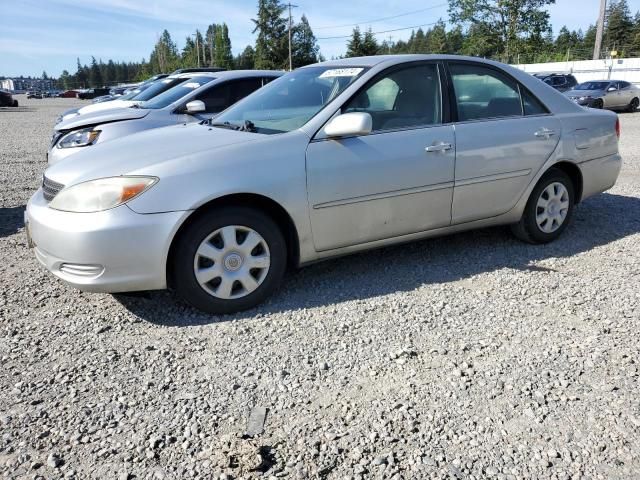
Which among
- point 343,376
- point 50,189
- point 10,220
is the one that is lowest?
point 343,376

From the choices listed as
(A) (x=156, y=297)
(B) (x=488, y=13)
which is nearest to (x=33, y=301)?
(A) (x=156, y=297)

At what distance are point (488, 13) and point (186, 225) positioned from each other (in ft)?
131

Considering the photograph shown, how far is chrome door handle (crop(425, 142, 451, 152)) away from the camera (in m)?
3.96

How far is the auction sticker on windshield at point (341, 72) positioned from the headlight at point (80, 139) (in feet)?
13.1

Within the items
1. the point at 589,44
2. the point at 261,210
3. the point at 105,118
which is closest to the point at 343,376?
the point at 261,210

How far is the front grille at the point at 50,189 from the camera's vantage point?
346 cm

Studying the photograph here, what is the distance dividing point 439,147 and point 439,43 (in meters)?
73.5

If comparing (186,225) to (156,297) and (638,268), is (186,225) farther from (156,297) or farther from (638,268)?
(638,268)

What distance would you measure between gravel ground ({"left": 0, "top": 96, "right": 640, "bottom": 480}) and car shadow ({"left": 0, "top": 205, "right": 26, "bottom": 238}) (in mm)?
1204

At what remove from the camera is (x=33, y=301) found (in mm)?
3719

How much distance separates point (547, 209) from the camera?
15.6ft

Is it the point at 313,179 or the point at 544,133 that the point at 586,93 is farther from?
the point at 313,179

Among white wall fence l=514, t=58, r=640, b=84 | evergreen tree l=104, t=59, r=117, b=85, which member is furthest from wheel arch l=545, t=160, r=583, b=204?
evergreen tree l=104, t=59, r=117, b=85

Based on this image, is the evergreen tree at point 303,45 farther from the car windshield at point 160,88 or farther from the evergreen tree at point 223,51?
the car windshield at point 160,88
